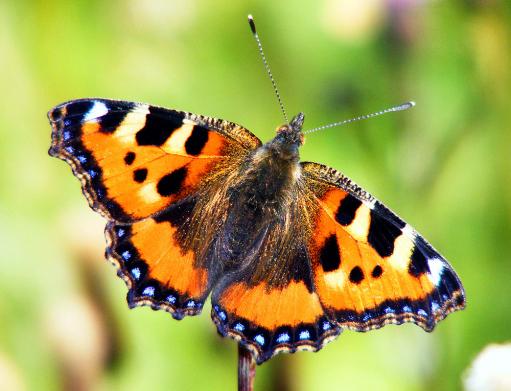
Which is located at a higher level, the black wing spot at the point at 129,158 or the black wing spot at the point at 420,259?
the black wing spot at the point at 420,259

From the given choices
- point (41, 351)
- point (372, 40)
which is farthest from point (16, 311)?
point (372, 40)

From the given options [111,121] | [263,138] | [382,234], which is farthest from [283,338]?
[263,138]

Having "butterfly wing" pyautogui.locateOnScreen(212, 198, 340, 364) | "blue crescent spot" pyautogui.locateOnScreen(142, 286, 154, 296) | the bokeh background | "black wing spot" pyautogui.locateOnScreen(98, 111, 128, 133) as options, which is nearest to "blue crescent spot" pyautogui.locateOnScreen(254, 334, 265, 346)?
"butterfly wing" pyautogui.locateOnScreen(212, 198, 340, 364)

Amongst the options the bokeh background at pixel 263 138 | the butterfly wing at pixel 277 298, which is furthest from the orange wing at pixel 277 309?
the bokeh background at pixel 263 138

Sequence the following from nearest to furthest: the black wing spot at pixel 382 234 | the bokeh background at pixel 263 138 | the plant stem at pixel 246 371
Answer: the plant stem at pixel 246 371 < the black wing spot at pixel 382 234 < the bokeh background at pixel 263 138

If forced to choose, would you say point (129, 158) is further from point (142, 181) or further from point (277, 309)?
point (277, 309)

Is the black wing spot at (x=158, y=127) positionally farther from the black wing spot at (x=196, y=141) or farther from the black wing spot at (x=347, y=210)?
the black wing spot at (x=347, y=210)

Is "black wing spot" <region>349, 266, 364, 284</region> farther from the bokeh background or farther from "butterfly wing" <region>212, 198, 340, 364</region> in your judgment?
the bokeh background

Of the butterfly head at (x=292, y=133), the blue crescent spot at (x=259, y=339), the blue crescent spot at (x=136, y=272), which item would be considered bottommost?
the blue crescent spot at (x=259, y=339)

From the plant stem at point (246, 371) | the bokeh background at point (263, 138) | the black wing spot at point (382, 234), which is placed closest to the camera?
the plant stem at point (246, 371)
